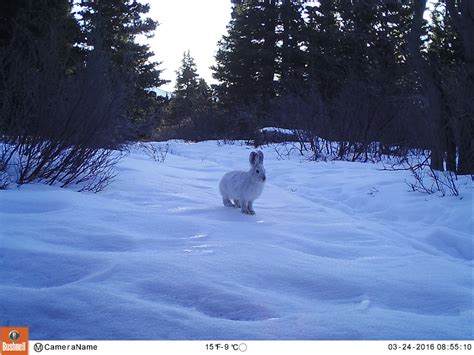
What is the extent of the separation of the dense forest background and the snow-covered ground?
3.58 feet

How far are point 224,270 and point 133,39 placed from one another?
74.5ft

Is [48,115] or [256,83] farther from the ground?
[256,83]

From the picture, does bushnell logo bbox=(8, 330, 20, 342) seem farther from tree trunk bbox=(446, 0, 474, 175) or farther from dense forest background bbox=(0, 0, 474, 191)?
tree trunk bbox=(446, 0, 474, 175)

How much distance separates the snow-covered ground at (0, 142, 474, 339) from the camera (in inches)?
75.4

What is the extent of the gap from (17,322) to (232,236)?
2.17 m

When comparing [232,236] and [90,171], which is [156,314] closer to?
[232,236]

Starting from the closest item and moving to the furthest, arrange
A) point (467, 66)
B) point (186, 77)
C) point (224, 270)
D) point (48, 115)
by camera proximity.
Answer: point (224, 270) → point (48, 115) → point (467, 66) → point (186, 77)

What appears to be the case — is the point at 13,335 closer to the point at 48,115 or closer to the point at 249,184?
the point at 249,184
